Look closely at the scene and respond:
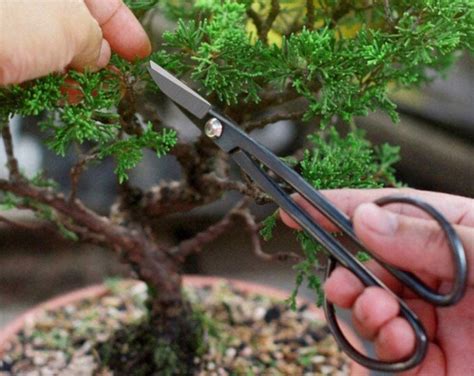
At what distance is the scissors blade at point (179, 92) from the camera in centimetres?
62

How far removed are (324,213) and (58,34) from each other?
0.26 meters

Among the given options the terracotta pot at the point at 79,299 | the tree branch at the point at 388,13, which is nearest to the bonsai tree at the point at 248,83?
the tree branch at the point at 388,13

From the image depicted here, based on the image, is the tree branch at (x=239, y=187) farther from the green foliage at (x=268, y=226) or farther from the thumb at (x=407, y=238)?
the thumb at (x=407, y=238)

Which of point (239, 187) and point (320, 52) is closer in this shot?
point (320, 52)

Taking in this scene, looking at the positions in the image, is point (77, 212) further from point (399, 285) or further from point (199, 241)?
point (399, 285)

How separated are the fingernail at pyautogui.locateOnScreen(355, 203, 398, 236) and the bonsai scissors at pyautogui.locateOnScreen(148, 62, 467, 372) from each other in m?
0.03

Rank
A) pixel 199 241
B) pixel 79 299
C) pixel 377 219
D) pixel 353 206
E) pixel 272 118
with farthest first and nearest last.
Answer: pixel 79 299 → pixel 199 241 → pixel 272 118 → pixel 353 206 → pixel 377 219

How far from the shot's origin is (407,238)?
546 mm

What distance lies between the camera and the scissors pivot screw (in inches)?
24.6

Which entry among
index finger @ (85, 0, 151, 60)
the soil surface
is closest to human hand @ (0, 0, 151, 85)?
index finger @ (85, 0, 151, 60)

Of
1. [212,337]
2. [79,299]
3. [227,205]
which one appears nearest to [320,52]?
[212,337]

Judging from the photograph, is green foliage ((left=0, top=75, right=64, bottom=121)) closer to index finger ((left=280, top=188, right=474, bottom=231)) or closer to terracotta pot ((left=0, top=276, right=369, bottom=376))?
index finger ((left=280, top=188, right=474, bottom=231))

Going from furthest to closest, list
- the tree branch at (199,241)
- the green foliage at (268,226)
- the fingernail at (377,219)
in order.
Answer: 1. the tree branch at (199,241)
2. the green foliage at (268,226)
3. the fingernail at (377,219)

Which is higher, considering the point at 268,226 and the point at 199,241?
the point at 268,226
